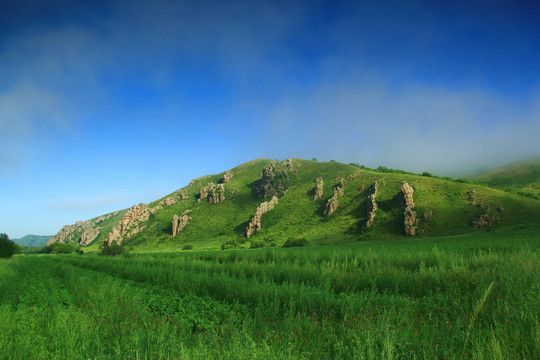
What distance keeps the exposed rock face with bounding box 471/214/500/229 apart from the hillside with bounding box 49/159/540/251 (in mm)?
239

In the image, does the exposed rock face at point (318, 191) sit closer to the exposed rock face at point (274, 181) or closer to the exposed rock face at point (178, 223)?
the exposed rock face at point (274, 181)

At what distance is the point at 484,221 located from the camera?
69.1 m

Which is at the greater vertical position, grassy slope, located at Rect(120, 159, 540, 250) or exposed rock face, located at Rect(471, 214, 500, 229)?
grassy slope, located at Rect(120, 159, 540, 250)

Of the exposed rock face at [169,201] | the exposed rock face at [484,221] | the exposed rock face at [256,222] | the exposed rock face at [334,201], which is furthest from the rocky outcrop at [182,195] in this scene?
the exposed rock face at [484,221]

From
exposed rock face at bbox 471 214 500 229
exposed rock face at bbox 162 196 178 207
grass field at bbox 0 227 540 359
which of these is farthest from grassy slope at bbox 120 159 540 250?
grass field at bbox 0 227 540 359

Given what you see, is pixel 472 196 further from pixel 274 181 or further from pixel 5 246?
pixel 5 246

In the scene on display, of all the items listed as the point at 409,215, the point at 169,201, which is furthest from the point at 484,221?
the point at 169,201

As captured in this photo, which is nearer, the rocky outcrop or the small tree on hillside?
the small tree on hillside

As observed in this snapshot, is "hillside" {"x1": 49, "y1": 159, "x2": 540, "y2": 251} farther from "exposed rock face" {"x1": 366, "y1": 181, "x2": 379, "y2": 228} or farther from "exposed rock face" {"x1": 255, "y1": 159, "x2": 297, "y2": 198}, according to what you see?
"exposed rock face" {"x1": 366, "y1": 181, "x2": 379, "y2": 228}

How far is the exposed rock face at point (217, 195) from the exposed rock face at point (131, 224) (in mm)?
39436

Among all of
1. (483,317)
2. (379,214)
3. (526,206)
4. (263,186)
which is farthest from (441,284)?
(263,186)

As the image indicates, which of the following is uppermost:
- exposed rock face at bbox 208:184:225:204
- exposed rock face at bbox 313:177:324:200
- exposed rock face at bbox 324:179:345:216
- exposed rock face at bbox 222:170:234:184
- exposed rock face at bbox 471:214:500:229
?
exposed rock face at bbox 222:170:234:184

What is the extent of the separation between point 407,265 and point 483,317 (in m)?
9.72

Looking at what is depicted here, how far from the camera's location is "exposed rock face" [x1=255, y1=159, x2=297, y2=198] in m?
133
